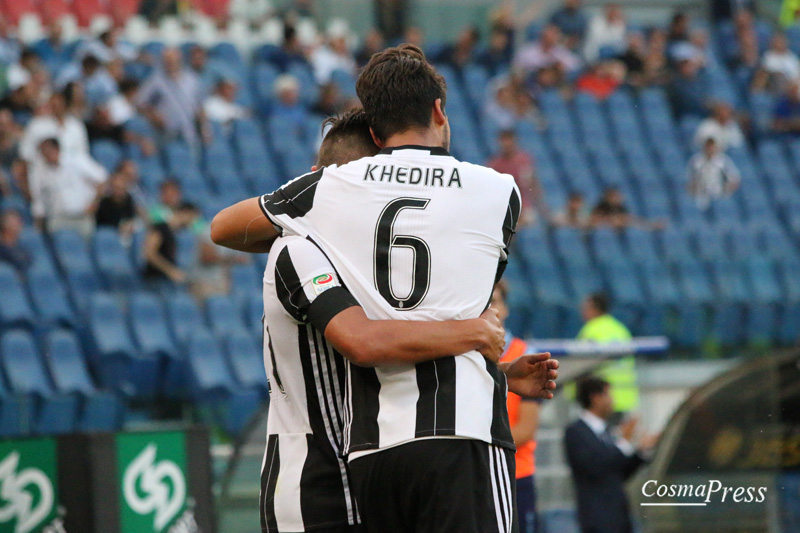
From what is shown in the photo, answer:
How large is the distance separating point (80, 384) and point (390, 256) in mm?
7809

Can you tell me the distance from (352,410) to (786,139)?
1617 centimetres

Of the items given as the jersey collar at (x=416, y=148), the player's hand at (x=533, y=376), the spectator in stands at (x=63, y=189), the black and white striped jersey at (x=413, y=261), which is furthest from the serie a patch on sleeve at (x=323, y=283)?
the spectator in stands at (x=63, y=189)

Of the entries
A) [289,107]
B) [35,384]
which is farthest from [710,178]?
[35,384]

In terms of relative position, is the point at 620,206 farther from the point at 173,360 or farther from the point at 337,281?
the point at 337,281

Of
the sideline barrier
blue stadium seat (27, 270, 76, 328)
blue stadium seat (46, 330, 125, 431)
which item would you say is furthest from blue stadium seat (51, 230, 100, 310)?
the sideline barrier

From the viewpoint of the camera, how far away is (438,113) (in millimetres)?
2979

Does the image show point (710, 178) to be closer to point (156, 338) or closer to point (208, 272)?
point (208, 272)

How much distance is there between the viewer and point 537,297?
12555 mm

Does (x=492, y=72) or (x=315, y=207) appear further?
(x=492, y=72)

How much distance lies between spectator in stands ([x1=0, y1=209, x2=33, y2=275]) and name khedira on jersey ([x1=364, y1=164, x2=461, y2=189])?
334 inches

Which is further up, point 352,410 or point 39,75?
point 39,75

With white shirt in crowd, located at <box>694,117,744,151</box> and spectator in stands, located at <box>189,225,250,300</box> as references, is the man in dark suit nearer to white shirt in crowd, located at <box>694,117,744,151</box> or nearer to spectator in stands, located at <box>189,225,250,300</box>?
spectator in stands, located at <box>189,225,250,300</box>

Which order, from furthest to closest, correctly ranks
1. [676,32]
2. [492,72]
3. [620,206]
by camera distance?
1. [676,32]
2. [492,72]
3. [620,206]

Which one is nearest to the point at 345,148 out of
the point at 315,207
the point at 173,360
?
the point at 315,207
